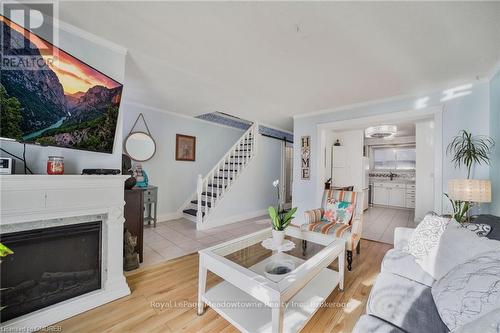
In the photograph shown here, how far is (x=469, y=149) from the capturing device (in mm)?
2348

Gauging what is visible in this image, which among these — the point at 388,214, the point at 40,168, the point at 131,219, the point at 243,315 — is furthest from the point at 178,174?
the point at 388,214

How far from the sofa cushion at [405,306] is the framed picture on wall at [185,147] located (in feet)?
13.5

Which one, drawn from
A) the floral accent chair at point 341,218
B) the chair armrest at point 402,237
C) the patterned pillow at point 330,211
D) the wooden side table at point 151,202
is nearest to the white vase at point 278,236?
the floral accent chair at point 341,218

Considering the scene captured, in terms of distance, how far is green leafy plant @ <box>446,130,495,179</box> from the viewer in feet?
7.74

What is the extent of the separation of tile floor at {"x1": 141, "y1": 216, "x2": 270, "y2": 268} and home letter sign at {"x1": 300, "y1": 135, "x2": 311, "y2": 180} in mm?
1331

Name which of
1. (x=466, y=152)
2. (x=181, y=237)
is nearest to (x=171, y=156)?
(x=181, y=237)

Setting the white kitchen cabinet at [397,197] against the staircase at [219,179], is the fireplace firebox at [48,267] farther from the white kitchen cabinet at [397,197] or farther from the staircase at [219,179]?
the white kitchen cabinet at [397,197]

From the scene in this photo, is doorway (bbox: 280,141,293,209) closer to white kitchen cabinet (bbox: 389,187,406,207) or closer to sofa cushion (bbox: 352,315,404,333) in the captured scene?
white kitchen cabinet (bbox: 389,187,406,207)

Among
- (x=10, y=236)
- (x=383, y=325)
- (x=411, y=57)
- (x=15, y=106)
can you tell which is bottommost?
(x=383, y=325)

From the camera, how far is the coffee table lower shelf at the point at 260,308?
131 cm

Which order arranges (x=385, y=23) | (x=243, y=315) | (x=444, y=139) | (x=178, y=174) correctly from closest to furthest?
(x=243, y=315) < (x=385, y=23) < (x=444, y=139) < (x=178, y=174)

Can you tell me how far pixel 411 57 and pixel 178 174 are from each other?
4280mm

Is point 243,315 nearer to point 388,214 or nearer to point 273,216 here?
point 273,216

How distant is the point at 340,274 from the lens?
191 centimetres
